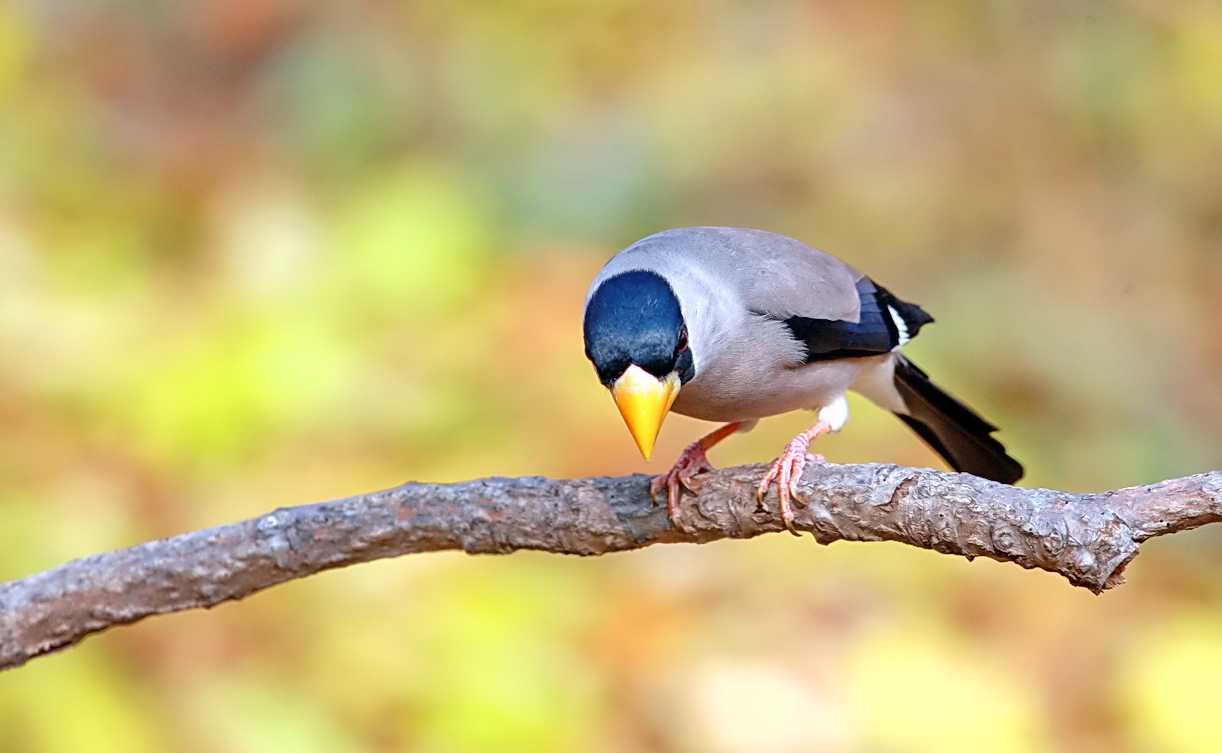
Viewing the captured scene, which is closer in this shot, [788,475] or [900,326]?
[788,475]

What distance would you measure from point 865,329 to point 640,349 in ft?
3.75

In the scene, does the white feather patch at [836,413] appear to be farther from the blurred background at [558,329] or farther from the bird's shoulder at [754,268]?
the blurred background at [558,329]

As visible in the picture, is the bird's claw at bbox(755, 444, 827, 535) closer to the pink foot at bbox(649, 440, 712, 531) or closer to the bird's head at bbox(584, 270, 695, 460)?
the pink foot at bbox(649, 440, 712, 531)

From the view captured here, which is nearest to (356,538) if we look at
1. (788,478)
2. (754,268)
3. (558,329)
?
(788,478)

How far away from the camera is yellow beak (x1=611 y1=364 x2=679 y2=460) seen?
3057mm

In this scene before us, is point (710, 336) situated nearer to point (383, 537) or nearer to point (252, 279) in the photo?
point (383, 537)

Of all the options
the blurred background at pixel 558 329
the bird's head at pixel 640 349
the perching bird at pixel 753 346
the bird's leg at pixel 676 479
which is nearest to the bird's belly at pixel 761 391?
the perching bird at pixel 753 346

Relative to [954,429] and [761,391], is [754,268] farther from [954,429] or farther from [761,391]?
[954,429]

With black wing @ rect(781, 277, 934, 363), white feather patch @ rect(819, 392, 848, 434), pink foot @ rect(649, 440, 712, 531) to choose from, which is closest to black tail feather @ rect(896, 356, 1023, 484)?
black wing @ rect(781, 277, 934, 363)

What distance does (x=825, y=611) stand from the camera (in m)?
5.52

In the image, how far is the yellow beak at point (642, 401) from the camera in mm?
3057

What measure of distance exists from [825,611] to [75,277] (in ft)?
14.3

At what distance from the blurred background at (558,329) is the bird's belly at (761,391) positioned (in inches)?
69.2

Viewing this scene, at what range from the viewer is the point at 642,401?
3100mm
